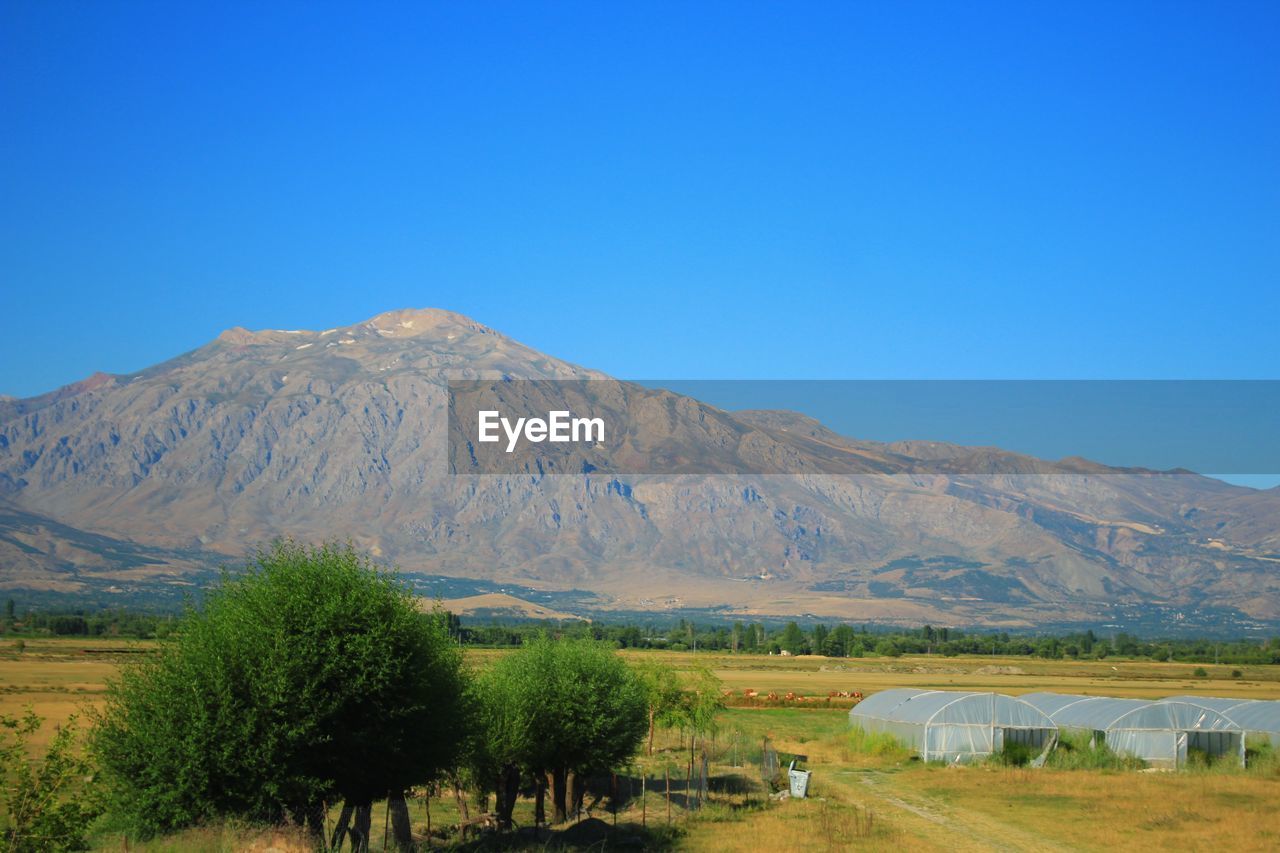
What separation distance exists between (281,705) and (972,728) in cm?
3659

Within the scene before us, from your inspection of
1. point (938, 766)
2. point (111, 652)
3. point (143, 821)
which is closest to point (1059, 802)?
point (938, 766)

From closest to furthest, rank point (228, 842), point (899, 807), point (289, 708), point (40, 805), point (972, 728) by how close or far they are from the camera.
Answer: point (40, 805) < point (228, 842) < point (289, 708) < point (899, 807) < point (972, 728)

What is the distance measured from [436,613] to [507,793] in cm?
860

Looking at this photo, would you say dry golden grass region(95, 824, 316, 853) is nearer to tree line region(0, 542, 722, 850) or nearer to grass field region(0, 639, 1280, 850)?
grass field region(0, 639, 1280, 850)

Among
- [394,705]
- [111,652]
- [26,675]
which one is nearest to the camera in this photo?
[394,705]

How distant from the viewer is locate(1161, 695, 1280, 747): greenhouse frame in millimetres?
51406

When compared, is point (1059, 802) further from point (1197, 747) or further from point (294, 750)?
point (294, 750)

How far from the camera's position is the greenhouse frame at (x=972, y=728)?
53.1m

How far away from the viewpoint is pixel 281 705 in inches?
990

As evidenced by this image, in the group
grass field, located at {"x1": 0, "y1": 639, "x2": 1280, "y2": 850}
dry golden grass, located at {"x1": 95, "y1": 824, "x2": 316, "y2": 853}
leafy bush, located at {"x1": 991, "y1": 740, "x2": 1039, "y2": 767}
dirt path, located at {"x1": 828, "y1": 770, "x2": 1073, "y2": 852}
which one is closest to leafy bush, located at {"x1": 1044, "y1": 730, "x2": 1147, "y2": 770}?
leafy bush, located at {"x1": 991, "y1": 740, "x2": 1039, "y2": 767}

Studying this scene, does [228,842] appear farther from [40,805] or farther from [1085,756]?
[1085,756]

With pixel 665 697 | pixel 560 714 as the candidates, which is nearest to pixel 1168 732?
pixel 665 697

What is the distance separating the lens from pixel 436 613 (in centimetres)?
3073

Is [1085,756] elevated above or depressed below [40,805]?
below
